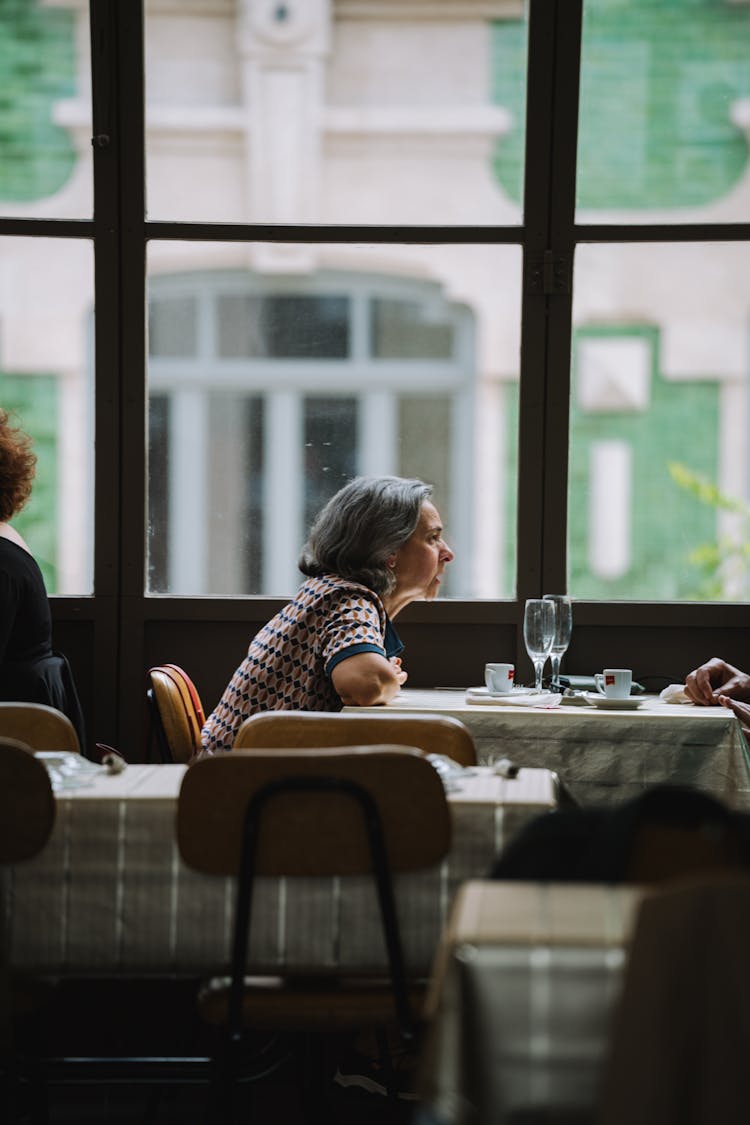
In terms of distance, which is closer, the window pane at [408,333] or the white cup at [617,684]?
the white cup at [617,684]

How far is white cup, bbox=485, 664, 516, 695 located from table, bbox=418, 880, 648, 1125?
1950mm

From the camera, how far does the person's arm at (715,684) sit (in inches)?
123

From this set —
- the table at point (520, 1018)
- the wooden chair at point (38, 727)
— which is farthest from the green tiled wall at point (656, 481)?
the table at point (520, 1018)

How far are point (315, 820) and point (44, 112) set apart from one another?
2817 mm

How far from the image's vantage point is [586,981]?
1174mm

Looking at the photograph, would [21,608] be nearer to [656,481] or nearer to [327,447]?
[327,447]

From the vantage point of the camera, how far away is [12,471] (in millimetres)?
3408

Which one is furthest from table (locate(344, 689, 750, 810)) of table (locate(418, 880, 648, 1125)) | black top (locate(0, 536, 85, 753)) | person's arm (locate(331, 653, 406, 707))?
table (locate(418, 880, 648, 1125))

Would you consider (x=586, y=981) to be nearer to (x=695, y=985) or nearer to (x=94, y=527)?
(x=695, y=985)

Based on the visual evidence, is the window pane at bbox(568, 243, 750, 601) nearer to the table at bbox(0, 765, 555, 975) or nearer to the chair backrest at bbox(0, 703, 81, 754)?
the chair backrest at bbox(0, 703, 81, 754)

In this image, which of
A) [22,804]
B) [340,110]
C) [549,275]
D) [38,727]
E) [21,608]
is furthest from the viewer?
[340,110]

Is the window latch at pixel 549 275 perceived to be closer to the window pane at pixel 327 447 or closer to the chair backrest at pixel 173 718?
the window pane at pixel 327 447

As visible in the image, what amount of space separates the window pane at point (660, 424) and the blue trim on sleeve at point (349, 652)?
120 cm

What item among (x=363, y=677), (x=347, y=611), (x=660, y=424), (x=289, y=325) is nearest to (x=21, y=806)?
(x=363, y=677)
